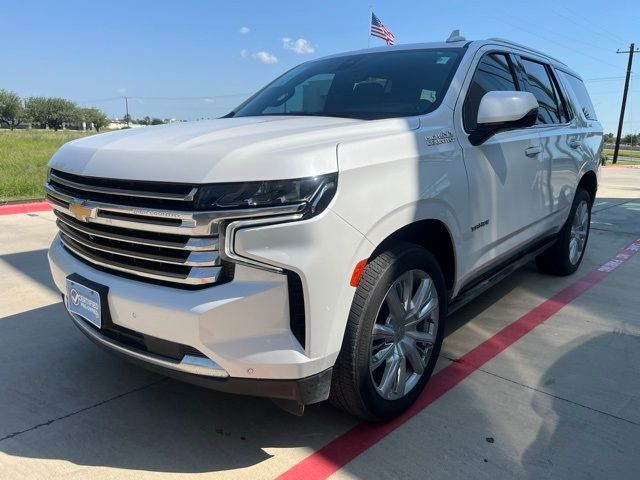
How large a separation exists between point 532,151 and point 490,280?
98 cm

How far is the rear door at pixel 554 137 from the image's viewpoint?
13.3ft

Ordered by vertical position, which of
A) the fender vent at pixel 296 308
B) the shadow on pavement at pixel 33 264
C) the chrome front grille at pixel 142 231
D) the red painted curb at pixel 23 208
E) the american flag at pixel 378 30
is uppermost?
the american flag at pixel 378 30

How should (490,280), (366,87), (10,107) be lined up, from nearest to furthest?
(366,87)
(490,280)
(10,107)

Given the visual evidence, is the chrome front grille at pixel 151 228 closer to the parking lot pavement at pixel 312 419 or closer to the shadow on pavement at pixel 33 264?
the parking lot pavement at pixel 312 419

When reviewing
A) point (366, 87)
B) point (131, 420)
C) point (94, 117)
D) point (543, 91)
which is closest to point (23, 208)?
point (131, 420)

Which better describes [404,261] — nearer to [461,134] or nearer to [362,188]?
[362,188]

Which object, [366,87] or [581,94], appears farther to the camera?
[581,94]

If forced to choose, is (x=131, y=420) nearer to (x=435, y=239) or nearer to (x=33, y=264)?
(x=435, y=239)

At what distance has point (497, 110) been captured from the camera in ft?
9.39

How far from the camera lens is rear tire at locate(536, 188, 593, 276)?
4.98 meters

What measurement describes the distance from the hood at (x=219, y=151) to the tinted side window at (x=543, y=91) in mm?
1942

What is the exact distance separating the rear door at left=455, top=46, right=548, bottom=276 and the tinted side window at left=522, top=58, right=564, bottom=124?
298 mm

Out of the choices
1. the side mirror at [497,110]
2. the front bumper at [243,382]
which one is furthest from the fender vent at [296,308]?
the side mirror at [497,110]

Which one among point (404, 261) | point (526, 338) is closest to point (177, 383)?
point (404, 261)
